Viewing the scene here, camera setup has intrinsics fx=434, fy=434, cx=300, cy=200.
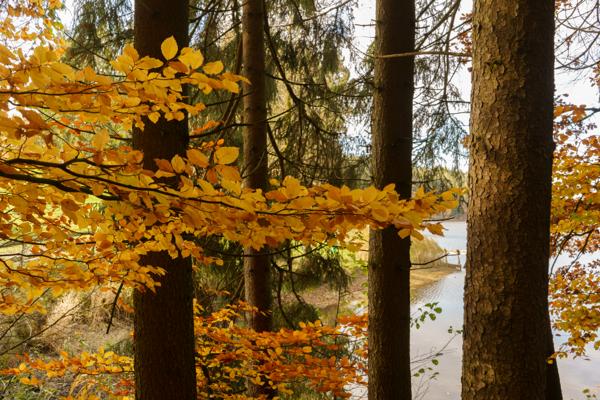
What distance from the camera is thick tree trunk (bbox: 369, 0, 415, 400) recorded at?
2.52 m

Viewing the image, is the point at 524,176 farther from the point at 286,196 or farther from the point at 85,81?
the point at 85,81

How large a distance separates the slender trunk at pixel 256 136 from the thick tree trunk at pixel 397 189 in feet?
3.71

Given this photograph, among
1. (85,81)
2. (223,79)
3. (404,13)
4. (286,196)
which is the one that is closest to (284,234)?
(286,196)

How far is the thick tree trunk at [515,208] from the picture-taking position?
150cm

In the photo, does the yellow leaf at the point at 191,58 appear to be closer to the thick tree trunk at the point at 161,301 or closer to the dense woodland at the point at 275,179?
the dense woodland at the point at 275,179

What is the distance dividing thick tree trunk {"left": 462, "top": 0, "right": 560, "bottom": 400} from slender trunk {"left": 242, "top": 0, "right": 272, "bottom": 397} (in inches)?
83.5

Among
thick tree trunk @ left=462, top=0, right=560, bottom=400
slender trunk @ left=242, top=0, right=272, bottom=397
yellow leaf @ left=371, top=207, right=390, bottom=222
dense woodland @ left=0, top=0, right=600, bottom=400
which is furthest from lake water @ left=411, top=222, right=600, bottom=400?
yellow leaf @ left=371, top=207, right=390, bottom=222

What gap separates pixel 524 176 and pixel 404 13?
1541 millimetres

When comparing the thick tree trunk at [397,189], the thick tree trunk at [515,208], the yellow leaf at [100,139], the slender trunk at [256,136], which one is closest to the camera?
the yellow leaf at [100,139]

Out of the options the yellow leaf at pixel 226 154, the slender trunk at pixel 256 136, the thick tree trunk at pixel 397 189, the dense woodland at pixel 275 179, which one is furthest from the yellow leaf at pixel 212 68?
the slender trunk at pixel 256 136

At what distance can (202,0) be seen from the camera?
13.5ft

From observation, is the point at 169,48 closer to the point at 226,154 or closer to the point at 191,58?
the point at 191,58

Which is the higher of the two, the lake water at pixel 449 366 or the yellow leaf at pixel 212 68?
the yellow leaf at pixel 212 68

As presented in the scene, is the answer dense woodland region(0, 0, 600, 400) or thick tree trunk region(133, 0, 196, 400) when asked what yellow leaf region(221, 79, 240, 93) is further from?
thick tree trunk region(133, 0, 196, 400)
